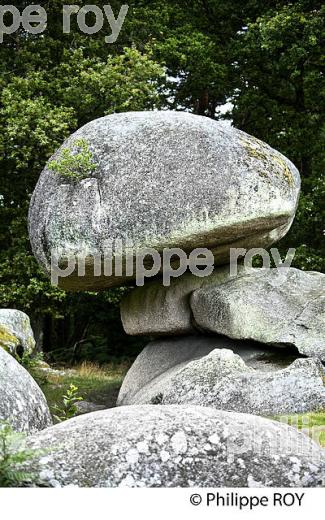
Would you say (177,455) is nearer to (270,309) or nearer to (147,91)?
(270,309)

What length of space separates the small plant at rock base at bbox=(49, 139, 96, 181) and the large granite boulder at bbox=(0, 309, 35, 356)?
266cm

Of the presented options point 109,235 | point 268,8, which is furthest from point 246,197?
point 268,8

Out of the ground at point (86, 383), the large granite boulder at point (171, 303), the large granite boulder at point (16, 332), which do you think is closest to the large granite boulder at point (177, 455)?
the ground at point (86, 383)

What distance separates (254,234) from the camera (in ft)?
47.1

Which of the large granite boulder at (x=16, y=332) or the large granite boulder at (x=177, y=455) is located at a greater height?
the large granite boulder at (x=177, y=455)

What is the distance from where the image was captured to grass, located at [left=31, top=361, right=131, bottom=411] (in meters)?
15.5

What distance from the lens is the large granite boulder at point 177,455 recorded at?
5.36 metres

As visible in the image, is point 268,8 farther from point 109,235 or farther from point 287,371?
point 287,371

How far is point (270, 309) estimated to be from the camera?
547 inches

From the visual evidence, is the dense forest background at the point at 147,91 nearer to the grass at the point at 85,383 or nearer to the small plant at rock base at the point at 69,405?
the grass at the point at 85,383

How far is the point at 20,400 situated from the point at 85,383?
10.5 m

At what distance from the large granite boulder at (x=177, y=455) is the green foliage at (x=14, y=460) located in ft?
0.47

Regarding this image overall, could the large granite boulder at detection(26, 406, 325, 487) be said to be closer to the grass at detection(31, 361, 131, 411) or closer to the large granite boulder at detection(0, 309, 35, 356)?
the large granite boulder at detection(0, 309, 35, 356)

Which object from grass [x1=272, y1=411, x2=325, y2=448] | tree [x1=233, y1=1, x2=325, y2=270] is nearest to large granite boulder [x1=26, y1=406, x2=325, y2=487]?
grass [x1=272, y1=411, x2=325, y2=448]
